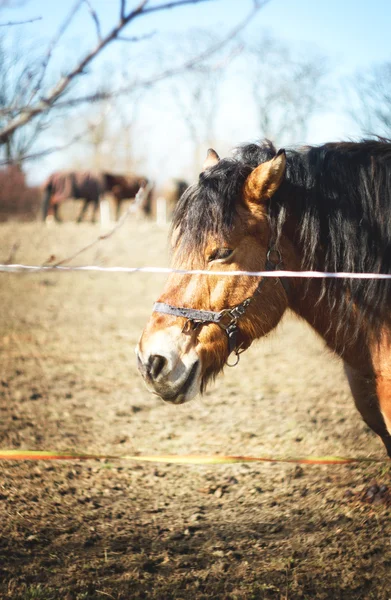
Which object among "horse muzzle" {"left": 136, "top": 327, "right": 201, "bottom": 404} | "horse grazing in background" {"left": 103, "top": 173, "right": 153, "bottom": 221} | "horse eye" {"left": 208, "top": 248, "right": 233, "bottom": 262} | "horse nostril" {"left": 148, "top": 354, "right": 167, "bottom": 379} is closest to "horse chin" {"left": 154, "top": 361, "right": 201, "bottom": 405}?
"horse muzzle" {"left": 136, "top": 327, "right": 201, "bottom": 404}

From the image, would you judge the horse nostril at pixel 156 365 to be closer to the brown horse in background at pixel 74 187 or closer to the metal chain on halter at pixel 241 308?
the metal chain on halter at pixel 241 308

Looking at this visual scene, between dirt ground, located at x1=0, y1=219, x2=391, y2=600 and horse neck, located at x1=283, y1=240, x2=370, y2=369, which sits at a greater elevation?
horse neck, located at x1=283, y1=240, x2=370, y2=369

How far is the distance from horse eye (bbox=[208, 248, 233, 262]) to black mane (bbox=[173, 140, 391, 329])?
3.7 inches

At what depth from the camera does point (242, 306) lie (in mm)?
2629

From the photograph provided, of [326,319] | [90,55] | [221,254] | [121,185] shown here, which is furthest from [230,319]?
[121,185]

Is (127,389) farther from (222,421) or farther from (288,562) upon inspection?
(288,562)

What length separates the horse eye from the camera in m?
2.58

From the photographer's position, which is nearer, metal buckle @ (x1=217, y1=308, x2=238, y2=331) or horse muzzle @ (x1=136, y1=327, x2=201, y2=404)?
horse muzzle @ (x1=136, y1=327, x2=201, y2=404)

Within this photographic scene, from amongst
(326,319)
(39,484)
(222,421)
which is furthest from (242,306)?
(222,421)

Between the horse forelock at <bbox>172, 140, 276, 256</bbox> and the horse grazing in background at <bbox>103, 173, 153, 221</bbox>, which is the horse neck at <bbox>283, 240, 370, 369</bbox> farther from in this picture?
the horse grazing in background at <bbox>103, 173, 153, 221</bbox>

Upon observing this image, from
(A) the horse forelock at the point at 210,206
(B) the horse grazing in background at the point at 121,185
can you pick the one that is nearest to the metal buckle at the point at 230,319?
(A) the horse forelock at the point at 210,206

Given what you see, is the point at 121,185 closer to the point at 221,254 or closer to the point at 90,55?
the point at 221,254

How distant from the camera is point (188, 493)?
3.76 m

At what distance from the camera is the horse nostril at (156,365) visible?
247 centimetres
